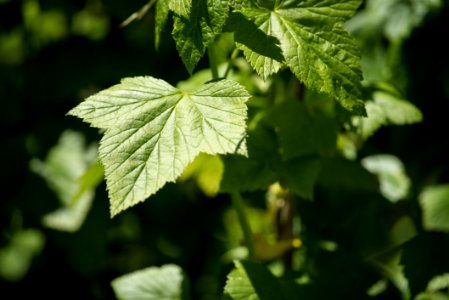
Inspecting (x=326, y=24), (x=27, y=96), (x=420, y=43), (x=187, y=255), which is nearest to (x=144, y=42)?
(x=27, y=96)

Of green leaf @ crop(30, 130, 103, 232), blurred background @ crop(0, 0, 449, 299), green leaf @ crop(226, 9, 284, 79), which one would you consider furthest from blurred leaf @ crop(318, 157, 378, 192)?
green leaf @ crop(30, 130, 103, 232)

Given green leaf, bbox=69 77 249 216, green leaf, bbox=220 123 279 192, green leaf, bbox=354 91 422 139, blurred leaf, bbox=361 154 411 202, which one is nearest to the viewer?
green leaf, bbox=69 77 249 216

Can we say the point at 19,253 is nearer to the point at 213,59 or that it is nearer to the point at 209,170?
the point at 209,170

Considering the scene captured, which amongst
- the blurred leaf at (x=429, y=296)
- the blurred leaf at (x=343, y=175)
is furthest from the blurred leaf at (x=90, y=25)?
the blurred leaf at (x=429, y=296)

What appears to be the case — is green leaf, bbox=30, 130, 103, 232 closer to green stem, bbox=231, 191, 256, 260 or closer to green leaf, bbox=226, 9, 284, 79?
green stem, bbox=231, 191, 256, 260

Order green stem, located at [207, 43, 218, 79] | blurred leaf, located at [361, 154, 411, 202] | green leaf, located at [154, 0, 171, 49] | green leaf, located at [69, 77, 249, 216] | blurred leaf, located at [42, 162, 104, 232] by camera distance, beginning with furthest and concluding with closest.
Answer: blurred leaf, located at [42, 162, 104, 232] < blurred leaf, located at [361, 154, 411, 202] < green stem, located at [207, 43, 218, 79] < green leaf, located at [154, 0, 171, 49] < green leaf, located at [69, 77, 249, 216]

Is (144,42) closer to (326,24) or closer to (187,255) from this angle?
(187,255)

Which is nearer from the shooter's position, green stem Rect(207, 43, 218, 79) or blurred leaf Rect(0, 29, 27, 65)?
green stem Rect(207, 43, 218, 79)
